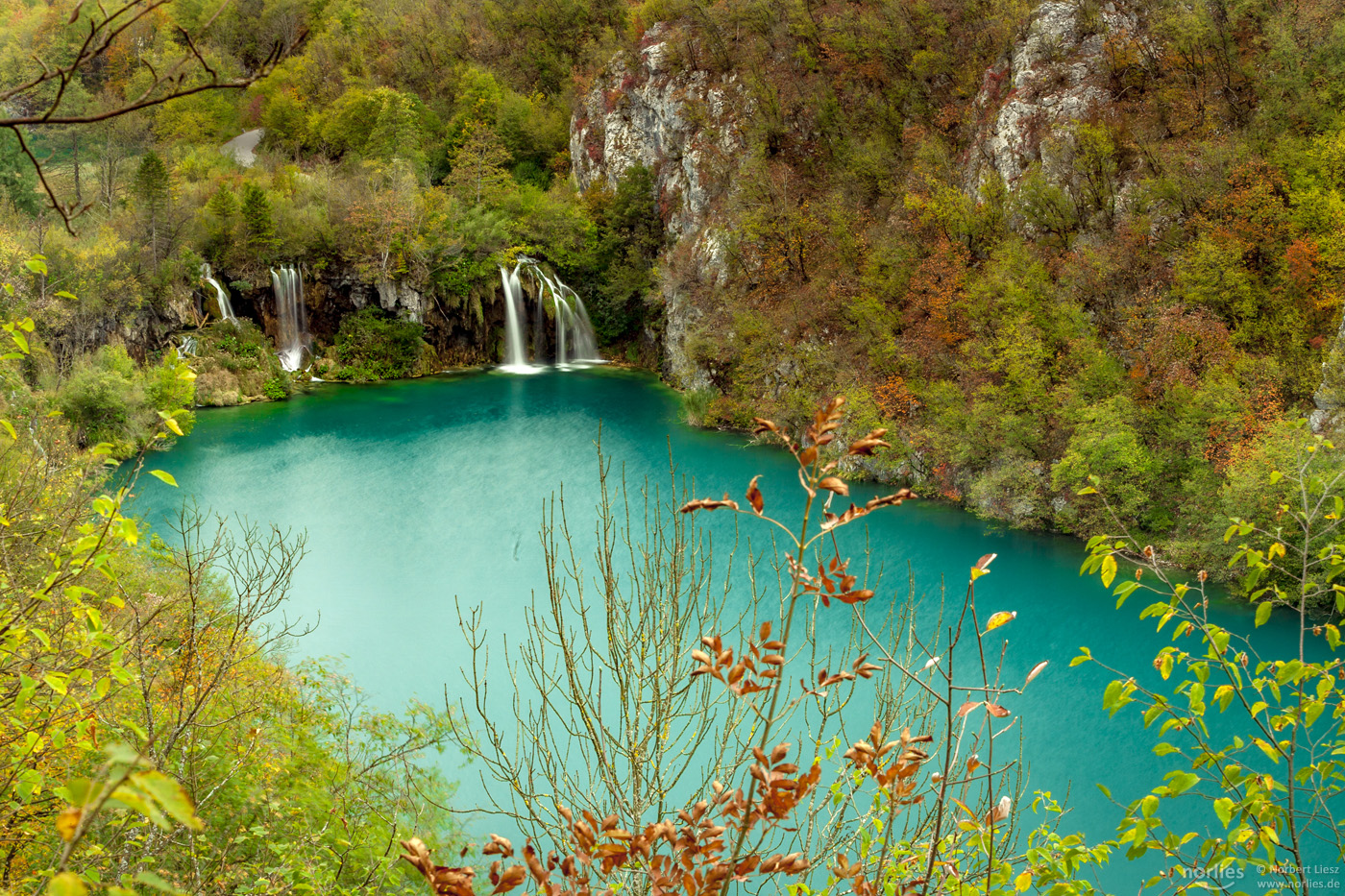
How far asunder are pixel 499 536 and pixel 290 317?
17.8 meters

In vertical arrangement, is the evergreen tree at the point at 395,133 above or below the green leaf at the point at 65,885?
above

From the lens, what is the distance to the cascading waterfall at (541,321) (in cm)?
3206

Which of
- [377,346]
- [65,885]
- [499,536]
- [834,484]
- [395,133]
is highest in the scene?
[395,133]

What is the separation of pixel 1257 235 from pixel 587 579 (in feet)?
45.0

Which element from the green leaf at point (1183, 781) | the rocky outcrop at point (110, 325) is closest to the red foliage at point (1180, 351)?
the green leaf at point (1183, 781)

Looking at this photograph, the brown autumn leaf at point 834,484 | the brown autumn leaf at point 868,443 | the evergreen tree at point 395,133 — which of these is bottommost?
the brown autumn leaf at point 834,484

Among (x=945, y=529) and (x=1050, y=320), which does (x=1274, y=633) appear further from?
(x=1050, y=320)

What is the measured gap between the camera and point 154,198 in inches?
1020

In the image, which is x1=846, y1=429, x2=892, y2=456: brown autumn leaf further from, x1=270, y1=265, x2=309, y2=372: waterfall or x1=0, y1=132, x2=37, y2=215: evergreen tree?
x1=0, y1=132, x2=37, y2=215: evergreen tree

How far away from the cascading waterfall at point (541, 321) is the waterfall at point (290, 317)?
7.11 m

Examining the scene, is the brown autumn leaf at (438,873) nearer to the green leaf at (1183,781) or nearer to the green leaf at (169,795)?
the green leaf at (169,795)

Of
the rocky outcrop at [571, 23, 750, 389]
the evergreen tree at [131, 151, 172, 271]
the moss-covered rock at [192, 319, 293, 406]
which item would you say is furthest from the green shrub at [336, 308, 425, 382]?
the rocky outcrop at [571, 23, 750, 389]

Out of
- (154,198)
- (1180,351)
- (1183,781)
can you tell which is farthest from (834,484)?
Result: (154,198)

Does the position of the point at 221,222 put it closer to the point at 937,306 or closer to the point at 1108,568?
the point at 937,306
